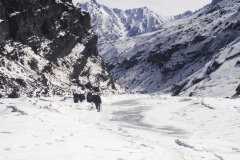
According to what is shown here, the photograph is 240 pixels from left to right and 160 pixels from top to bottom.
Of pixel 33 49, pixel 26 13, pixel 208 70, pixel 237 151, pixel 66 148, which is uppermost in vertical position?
pixel 26 13

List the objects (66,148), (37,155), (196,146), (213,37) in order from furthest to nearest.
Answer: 1. (213,37)
2. (196,146)
3. (66,148)
4. (37,155)

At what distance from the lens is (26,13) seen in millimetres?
69625

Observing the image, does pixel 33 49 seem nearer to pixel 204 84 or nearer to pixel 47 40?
pixel 47 40

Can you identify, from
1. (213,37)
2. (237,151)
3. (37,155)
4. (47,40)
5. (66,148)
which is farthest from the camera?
(213,37)

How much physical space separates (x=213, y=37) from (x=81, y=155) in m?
166

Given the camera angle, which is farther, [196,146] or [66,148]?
[196,146]

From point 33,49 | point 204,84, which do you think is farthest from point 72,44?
point 204,84

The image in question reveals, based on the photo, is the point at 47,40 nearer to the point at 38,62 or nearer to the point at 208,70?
the point at 38,62

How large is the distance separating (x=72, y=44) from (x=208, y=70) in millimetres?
44490

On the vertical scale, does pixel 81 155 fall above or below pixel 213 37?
below

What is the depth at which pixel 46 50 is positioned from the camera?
247 ft

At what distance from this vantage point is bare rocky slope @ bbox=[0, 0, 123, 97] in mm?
58006

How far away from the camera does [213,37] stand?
534 feet

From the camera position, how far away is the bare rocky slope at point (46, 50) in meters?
58.0
